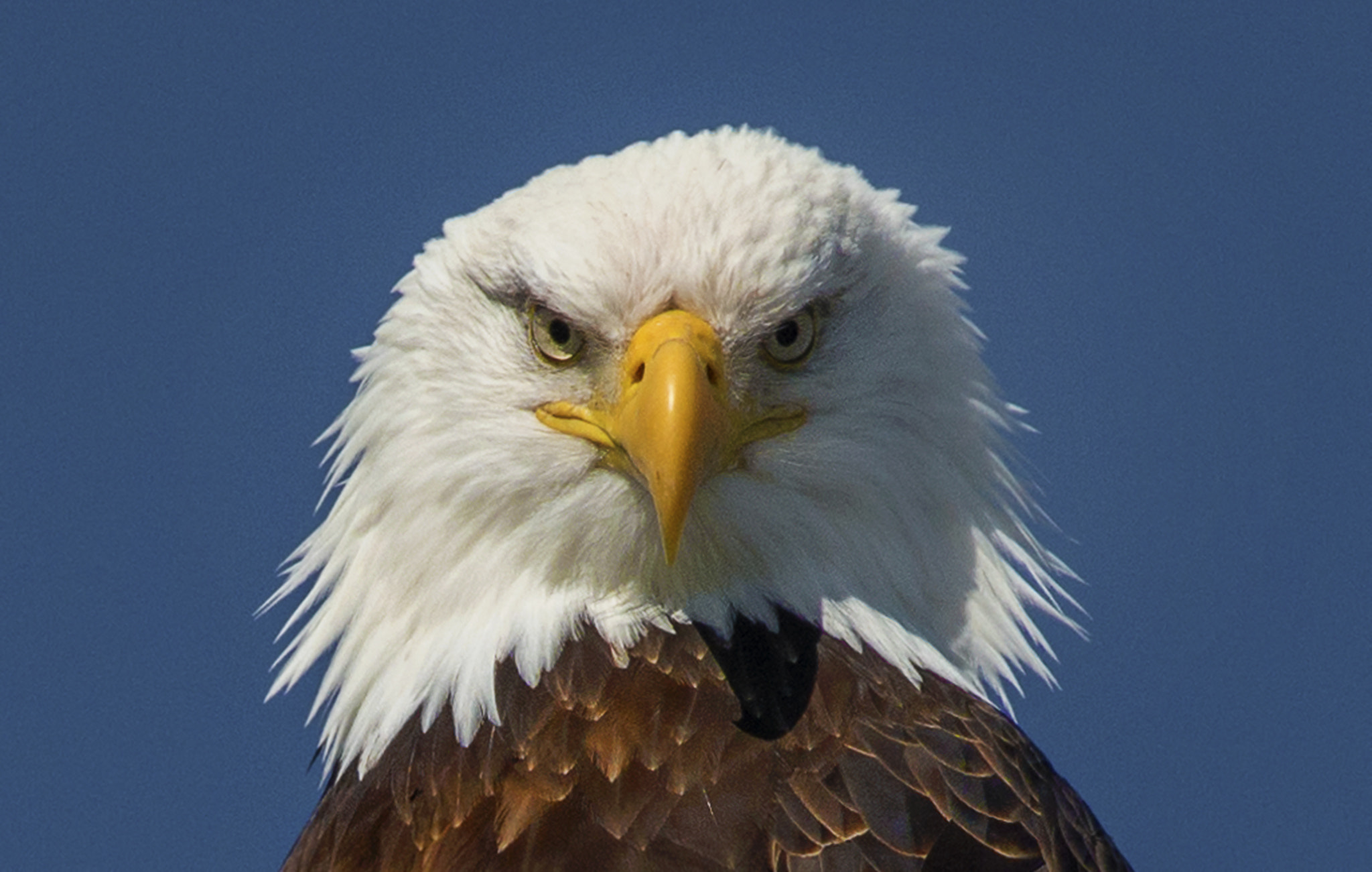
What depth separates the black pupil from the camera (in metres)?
4.70

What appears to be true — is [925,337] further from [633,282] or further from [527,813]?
[527,813]

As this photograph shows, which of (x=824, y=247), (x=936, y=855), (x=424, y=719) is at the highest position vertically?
(x=824, y=247)

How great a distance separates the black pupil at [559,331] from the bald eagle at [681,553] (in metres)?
0.01

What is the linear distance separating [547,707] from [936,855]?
0.89 meters

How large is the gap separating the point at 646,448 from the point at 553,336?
0.47 meters

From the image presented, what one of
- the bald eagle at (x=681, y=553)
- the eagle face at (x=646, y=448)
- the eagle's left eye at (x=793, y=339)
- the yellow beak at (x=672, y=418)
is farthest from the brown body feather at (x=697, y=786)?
the eagle's left eye at (x=793, y=339)

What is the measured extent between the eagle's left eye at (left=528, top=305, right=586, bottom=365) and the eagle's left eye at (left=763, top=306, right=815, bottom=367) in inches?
15.7

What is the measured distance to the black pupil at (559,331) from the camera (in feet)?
15.4

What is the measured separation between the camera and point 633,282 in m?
4.56

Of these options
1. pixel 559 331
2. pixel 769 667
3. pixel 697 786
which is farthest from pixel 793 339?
pixel 697 786

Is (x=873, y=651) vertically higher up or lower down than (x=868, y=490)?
lower down

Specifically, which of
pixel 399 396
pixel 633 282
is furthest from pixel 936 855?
pixel 399 396

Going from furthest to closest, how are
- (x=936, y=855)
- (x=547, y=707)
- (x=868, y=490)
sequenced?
(x=868, y=490)
(x=547, y=707)
(x=936, y=855)

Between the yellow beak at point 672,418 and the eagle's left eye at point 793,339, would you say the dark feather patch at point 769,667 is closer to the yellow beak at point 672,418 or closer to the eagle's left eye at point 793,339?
the yellow beak at point 672,418
